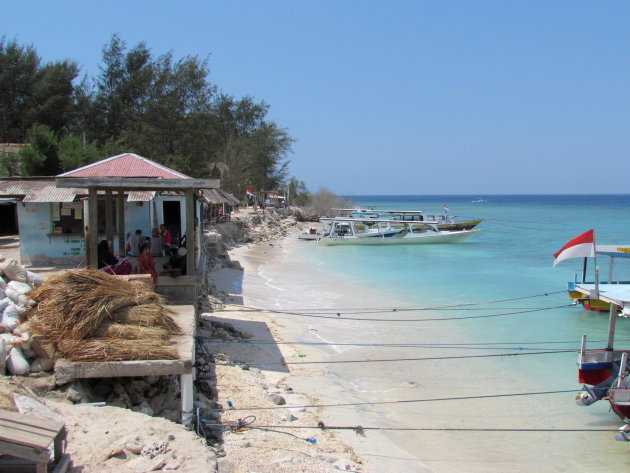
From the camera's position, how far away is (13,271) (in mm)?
8008

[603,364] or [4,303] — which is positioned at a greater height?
[4,303]

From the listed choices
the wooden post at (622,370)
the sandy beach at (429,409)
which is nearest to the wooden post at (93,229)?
the sandy beach at (429,409)

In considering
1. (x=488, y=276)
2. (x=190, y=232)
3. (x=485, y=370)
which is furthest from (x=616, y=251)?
(x=488, y=276)

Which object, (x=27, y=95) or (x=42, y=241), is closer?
(x=42, y=241)

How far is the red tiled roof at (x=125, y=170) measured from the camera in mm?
11688

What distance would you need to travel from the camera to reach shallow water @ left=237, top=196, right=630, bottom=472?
28.0 ft

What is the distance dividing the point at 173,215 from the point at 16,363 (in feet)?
47.4

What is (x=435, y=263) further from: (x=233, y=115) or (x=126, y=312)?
(x=233, y=115)

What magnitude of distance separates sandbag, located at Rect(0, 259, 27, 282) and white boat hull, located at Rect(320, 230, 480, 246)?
32792 millimetres

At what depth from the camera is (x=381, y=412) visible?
9.53 meters

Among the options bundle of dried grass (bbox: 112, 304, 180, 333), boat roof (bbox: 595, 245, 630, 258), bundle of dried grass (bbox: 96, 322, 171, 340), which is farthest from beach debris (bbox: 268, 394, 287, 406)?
boat roof (bbox: 595, 245, 630, 258)

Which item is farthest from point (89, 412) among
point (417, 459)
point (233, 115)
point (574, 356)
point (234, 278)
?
point (233, 115)

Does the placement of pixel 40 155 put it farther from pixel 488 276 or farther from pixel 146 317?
pixel 488 276

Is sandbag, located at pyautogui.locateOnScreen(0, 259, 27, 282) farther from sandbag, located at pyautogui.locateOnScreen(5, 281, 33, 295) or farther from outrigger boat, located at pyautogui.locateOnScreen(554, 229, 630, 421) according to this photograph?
outrigger boat, located at pyautogui.locateOnScreen(554, 229, 630, 421)
